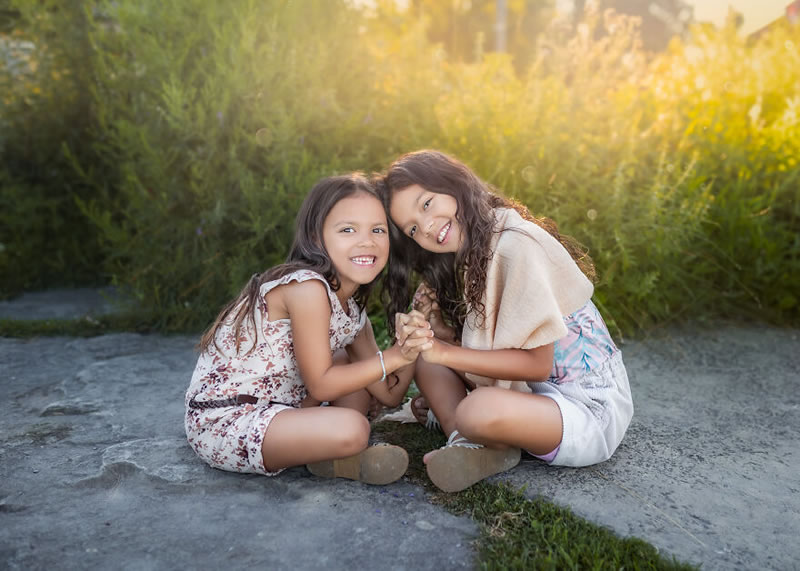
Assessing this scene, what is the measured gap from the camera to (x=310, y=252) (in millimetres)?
2404

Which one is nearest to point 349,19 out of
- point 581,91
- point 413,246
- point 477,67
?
point 477,67

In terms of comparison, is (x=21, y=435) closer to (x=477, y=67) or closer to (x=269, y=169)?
(x=269, y=169)

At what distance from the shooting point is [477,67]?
4.55 m

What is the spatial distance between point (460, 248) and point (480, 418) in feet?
1.93

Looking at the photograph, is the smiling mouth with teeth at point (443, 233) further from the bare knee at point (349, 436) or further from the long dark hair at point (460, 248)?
the bare knee at point (349, 436)

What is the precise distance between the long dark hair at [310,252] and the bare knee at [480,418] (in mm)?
645

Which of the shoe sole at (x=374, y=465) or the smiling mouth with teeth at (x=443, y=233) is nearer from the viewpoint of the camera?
the shoe sole at (x=374, y=465)

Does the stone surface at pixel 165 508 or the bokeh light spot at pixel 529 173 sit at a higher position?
the bokeh light spot at pixel 529 173

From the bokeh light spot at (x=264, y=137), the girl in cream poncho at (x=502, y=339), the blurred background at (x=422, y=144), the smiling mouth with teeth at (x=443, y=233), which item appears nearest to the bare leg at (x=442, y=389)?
the girl in cream poncho at (x=502, y=339)

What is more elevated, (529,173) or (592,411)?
(529,173)

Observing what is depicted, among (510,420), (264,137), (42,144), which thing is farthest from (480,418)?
(42,144)

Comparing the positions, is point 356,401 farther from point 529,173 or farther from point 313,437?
point 529,173

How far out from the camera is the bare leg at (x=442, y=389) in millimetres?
2482

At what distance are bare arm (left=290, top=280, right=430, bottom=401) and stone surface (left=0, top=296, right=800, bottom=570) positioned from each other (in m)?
0.32
